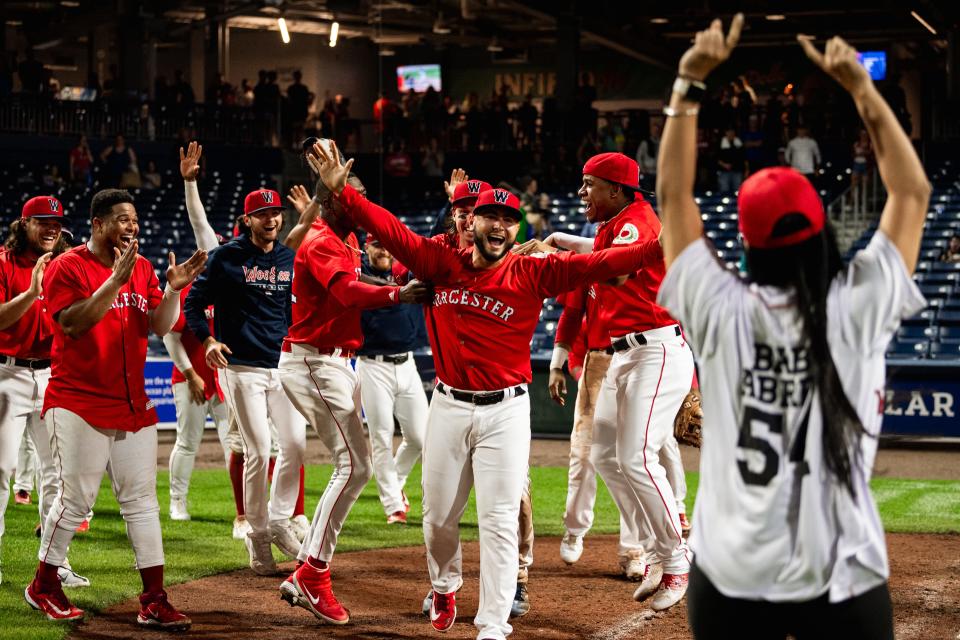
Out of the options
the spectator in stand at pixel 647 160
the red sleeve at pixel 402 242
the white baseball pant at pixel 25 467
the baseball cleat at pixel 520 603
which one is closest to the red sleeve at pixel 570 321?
the baseball cleat at pixel 520 603

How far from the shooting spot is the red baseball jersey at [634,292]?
6.45 metres

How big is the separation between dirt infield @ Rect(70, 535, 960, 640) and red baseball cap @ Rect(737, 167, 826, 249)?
3.39 meters

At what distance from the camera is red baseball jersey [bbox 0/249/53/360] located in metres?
7.20

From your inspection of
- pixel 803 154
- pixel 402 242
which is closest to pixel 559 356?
pixel 402 242

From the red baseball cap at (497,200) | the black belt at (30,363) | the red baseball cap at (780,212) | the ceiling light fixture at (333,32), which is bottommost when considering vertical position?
the black belt at (30,363)

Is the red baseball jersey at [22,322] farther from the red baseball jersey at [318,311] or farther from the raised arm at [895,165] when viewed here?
the raised arm at [895,165]

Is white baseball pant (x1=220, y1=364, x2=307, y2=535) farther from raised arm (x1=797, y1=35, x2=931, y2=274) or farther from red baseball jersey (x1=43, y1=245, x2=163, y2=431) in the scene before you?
raised arm (x1=797, y1=35, x2=931, y2=274)

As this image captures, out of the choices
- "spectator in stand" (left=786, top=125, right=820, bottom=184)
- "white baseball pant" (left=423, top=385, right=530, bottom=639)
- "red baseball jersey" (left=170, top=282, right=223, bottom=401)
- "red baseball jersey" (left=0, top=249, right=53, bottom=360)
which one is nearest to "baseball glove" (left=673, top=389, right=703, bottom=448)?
"white baseball pant" (left=423, top=385, right=530, bottom=639)

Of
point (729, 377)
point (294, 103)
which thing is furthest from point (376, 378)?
point (294, 103)

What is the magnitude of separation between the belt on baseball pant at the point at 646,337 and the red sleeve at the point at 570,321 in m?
0.72

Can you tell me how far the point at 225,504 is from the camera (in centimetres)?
1035

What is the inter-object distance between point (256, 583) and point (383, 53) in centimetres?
2986

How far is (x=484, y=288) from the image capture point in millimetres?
5430

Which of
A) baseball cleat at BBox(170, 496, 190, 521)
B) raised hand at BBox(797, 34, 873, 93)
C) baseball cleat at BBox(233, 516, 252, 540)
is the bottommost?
baseball cleat at BBox(170, 496, 190, 521)
